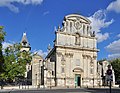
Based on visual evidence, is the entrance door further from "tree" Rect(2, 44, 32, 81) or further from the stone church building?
"tree" Rect(2, 44, 32, 81)

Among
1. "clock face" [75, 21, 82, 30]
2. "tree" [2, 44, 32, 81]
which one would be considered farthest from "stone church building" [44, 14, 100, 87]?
"tree" [2, 44, 32, 81]

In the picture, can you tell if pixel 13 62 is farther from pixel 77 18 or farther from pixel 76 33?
pixel 77 18

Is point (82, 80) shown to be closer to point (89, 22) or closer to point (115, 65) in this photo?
A: point (89, 22)

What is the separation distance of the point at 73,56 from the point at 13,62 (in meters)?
16.5

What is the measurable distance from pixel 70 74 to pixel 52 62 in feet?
18.4

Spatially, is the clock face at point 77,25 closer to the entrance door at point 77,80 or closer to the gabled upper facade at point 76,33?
the gabled upper facade at point 76,33

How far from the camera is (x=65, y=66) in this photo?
63.7 m

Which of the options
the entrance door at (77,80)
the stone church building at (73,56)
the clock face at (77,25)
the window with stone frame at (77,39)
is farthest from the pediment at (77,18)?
the entrance door at (77,80)

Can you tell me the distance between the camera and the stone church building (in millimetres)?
62312

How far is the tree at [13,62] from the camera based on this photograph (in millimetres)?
55719

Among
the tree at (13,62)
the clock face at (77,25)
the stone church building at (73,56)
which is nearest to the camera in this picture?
the tree at (13,62)

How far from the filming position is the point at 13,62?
187 feet

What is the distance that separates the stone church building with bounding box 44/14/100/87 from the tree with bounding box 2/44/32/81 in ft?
21.7

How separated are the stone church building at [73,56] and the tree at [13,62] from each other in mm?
6612
